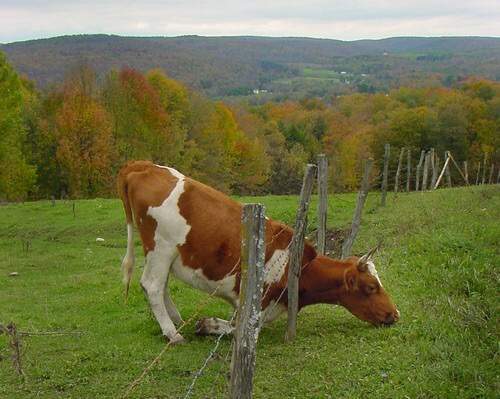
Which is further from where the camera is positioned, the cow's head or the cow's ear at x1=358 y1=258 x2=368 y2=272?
the cow's ear at x1=358 y1=258 x2=368 y2=272

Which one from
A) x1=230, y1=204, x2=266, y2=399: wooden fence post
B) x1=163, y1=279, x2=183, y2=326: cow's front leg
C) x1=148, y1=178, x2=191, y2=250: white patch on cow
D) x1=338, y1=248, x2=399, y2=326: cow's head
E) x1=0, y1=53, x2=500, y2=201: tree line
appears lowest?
x1=0, y1=53, x2=500, y2=201: tree line

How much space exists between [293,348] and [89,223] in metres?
17.9

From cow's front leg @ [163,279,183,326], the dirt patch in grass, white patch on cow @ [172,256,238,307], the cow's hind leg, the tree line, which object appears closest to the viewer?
white patch on cow @ [172,256,238,307]

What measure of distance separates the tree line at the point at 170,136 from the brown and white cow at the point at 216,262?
78.2 feet

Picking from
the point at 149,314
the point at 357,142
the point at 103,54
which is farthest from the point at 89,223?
the point at 103,54

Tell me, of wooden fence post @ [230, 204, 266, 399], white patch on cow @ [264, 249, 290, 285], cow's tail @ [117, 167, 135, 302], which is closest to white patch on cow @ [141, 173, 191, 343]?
cow's tail @ [117, 167, 135, 302]

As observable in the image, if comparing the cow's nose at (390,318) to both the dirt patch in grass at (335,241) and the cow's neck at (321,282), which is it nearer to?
the cow's neck at (321,282)

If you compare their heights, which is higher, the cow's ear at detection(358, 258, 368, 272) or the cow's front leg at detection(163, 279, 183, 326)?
the cow's ear at detection(358, 258, 368, 272)

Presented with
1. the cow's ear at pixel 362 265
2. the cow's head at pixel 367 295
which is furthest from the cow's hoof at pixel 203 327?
the cow's ear at pixel 362 265

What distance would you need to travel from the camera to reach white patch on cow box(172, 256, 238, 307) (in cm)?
804

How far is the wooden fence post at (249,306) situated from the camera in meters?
4.33

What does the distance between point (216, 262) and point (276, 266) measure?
0.76 m

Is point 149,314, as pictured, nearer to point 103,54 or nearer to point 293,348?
point 293,348

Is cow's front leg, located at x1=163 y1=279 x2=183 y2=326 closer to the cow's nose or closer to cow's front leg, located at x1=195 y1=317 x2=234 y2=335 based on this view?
cow's front leg, located at x1=195 y1=317 x2=234 y2=335
